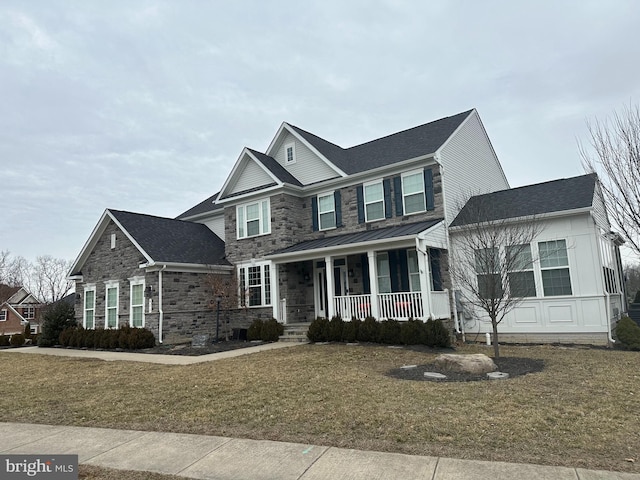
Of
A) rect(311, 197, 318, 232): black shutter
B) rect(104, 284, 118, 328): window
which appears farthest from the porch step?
rect(104, 284, 118, 328): window

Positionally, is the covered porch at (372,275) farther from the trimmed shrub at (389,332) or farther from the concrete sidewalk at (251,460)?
the concrete sidewalk at (251,460)

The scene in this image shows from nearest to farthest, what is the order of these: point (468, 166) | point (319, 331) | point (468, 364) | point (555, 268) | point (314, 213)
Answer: point (468, 364) → point (555, 268) → point (319, 331) → point (468, 166) → point (314, 213)

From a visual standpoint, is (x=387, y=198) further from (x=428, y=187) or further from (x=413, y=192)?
(x=428, y=187)

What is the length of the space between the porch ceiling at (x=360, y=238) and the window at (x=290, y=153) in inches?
156

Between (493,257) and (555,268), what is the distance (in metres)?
4.51

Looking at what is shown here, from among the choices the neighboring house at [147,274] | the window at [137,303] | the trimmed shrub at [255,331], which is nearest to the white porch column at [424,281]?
the trimmed shrub at [255,331]

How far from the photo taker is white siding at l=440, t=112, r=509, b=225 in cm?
1533

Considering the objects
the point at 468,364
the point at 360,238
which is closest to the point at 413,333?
the point at 360,238

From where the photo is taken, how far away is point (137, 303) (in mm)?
17641

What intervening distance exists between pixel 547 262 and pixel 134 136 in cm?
2136

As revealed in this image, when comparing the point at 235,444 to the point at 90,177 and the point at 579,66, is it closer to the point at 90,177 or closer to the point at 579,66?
the point at 579,66

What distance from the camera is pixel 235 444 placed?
15.4 ft

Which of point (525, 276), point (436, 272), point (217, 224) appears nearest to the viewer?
point (525, 276)

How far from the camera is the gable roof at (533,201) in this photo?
1285 centimetres
